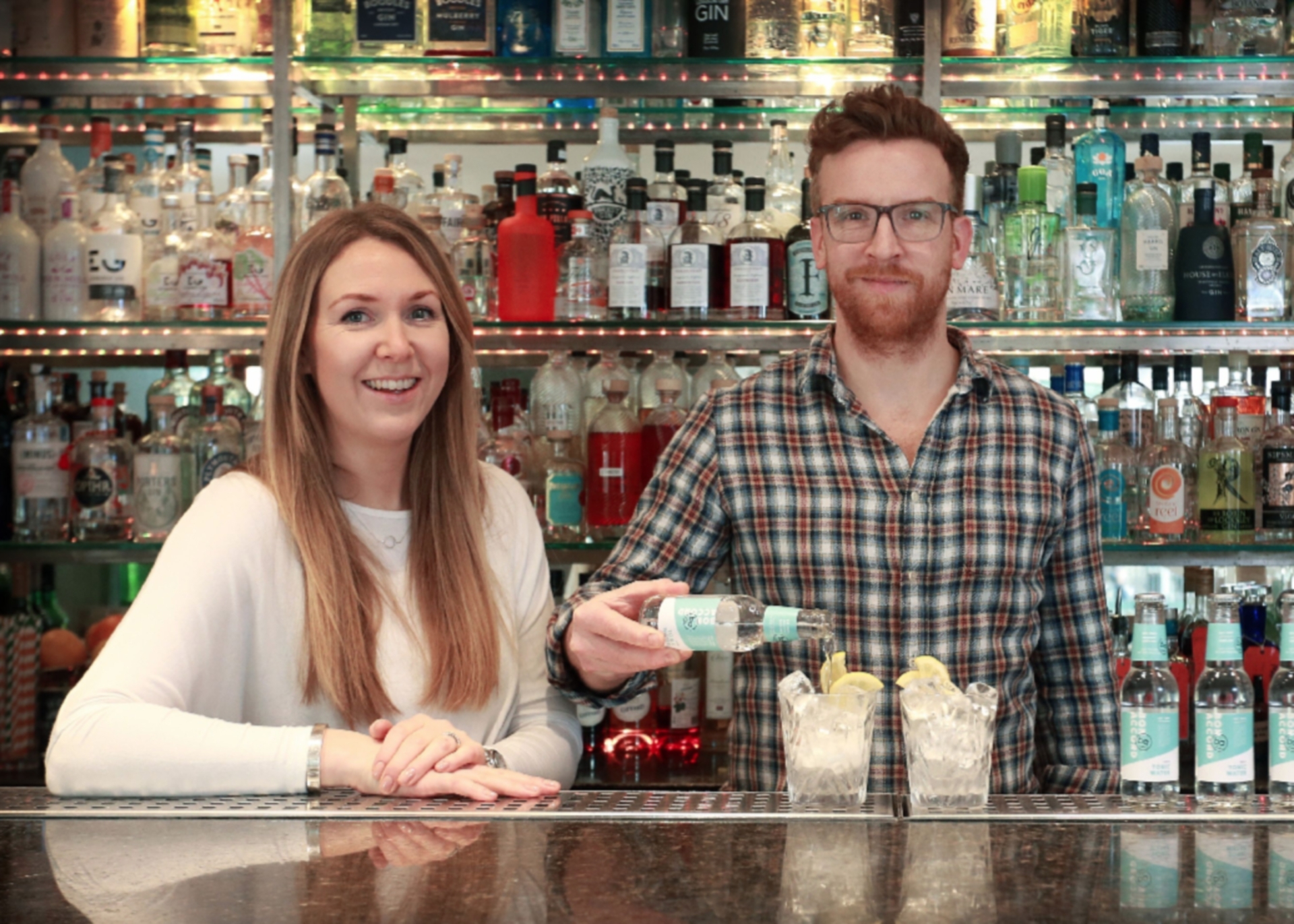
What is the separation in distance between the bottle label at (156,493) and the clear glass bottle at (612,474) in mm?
877

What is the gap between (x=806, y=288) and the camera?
9.43 ft

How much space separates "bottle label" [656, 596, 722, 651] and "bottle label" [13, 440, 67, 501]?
2.02 meters

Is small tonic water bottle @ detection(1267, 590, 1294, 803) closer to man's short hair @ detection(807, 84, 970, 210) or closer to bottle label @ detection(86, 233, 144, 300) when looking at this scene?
man's short hair @ detection(807, 84, 970, 210)

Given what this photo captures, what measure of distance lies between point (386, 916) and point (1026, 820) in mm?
620

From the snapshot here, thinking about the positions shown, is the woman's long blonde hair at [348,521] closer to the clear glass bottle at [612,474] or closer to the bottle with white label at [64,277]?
the clear glass bottle at [612,474]

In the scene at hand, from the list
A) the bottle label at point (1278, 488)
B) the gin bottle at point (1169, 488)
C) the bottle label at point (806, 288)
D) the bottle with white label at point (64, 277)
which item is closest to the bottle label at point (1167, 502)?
the gin bottle at point (1169, 488)

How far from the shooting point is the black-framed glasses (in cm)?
191

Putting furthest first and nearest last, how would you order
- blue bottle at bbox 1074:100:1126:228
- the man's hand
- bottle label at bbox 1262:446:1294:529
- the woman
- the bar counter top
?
1. blue bottle at bbox 1074:100:1126:228
2. bottle label at bbox 1262:446:1294:529
3. the woman
4. the man's hand
5. the bar counter top

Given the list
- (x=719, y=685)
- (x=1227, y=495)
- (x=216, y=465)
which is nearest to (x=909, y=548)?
(x=719, y=685)

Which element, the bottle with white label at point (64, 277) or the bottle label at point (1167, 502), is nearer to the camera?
the bottle label at point (1167, 502)

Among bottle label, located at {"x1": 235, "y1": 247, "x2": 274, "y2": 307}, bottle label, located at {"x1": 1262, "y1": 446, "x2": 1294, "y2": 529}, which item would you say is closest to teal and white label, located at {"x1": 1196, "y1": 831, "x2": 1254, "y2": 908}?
bottle label, located at {"x1": 1262, "y1": 446, "x2": 1294, "y2": 529}

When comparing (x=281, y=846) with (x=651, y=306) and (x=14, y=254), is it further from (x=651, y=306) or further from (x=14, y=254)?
(x=14, y=254)

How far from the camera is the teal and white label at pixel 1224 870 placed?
1.06 m

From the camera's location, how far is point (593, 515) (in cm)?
293
